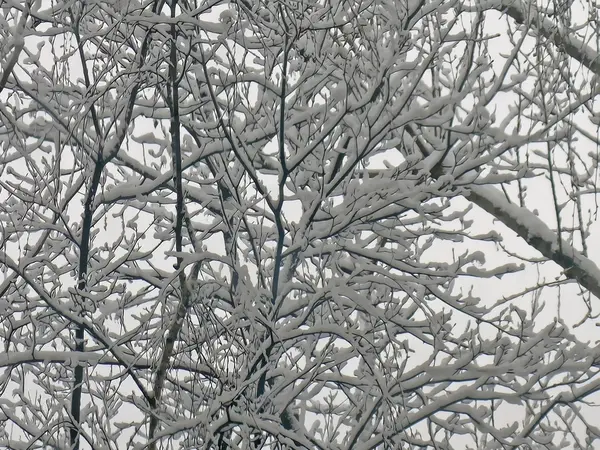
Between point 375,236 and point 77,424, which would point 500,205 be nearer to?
point 375,236

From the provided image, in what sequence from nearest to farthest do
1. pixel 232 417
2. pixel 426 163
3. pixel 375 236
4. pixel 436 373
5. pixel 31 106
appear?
pixel 232 417 → pixel 436 373 → pixel 426 163 → pixel 31 106 → pixel 375 236

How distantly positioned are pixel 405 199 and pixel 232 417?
178 centimetres

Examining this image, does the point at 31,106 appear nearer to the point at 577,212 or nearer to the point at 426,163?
the point at 426,163

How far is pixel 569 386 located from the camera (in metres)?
5.02

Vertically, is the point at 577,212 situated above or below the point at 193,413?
above

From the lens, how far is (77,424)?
4.00m

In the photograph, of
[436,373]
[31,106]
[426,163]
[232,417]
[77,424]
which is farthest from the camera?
[31,106]

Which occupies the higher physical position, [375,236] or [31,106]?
[31,106]

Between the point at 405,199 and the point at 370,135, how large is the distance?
60cm

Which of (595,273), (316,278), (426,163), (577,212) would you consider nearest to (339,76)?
(426,163)

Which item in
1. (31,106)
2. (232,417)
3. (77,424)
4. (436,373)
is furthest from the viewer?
(31,106)

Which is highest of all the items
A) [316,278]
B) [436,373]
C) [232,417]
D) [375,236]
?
[375,236]

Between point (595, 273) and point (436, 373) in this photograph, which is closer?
point (436, 373)

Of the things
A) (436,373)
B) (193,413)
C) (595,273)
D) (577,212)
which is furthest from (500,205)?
(193,413)
